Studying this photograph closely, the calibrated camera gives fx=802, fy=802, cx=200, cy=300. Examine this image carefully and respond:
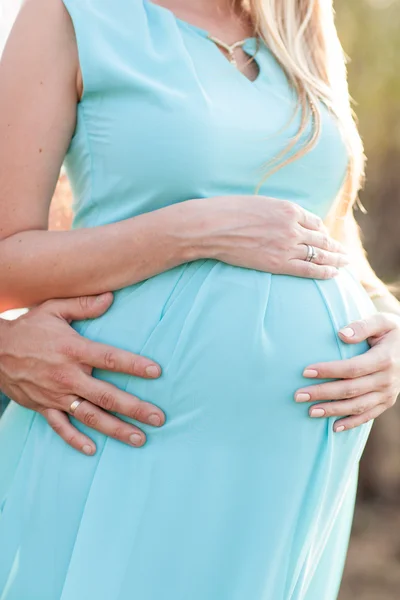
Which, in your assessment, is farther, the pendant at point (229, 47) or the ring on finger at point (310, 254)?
the pendant at point (229, 47)

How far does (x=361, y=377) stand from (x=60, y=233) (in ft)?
2.11

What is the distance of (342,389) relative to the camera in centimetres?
151

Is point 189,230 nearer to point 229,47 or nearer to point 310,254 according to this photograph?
point 310,254

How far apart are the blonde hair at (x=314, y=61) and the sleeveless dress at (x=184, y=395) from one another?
0.16 meters

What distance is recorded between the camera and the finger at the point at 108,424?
1.42 metres

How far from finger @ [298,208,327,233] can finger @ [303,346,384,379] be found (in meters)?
0.27

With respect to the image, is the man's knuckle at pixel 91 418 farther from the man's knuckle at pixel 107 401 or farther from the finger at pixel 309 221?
the finger at pixel 309 221

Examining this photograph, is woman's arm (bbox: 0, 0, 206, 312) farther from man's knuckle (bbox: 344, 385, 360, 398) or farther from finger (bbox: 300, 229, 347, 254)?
man's knuckle (bbox: 344, 385, 360, 398)

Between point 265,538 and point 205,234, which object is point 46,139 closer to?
point 205,234

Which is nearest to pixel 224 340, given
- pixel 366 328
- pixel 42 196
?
pixel 366 328

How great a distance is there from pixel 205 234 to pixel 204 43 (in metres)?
0.45

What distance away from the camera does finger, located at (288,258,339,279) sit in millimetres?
1549

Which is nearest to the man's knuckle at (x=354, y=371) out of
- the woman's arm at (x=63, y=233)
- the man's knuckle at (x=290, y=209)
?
the woman's arm at (x=63, y=233)

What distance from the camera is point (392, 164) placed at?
465cm
